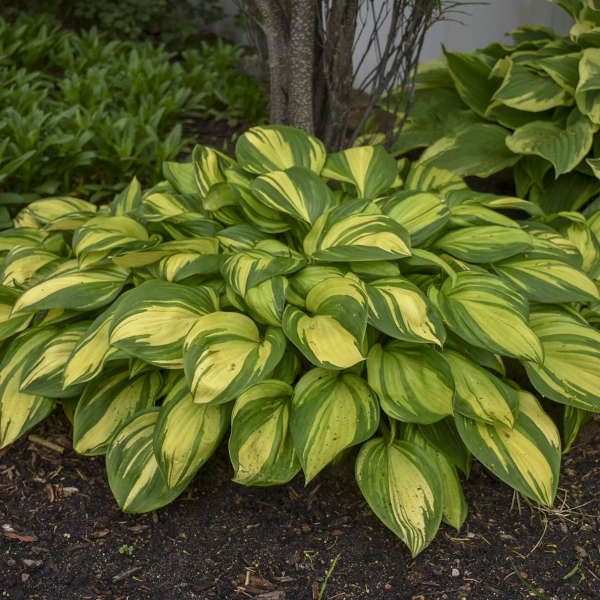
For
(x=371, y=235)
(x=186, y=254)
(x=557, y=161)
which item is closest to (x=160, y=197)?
(x=186, y=254)

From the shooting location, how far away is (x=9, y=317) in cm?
202

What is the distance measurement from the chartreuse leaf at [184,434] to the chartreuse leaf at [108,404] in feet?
0.64

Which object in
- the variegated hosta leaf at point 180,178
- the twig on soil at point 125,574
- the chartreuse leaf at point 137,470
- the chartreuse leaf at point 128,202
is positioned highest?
the variegated hosta leaf at point 180,178

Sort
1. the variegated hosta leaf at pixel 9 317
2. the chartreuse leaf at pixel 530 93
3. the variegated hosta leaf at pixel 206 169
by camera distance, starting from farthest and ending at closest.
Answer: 1. the chartreuse leaf at pixel 530 93
2. the variegated hosta leaf at pixel 206 169
3. the variegated hosta leaf at pixel 9 317

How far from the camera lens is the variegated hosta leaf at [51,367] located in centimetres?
185

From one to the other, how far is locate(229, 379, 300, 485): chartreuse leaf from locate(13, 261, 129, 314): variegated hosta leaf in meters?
0.63

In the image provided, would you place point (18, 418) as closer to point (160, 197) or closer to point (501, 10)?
point (160, 197)

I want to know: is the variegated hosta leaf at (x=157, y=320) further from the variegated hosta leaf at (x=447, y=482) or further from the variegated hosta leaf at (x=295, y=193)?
the variegated hosta leaf at (x=447, y=482)

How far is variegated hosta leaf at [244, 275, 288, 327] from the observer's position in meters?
1.74

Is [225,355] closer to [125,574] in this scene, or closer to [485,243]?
[125,574]

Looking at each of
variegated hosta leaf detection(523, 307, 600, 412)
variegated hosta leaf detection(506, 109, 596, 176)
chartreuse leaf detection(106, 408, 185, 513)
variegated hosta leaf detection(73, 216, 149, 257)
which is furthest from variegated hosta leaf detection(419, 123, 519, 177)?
chartreuse leaf detection(106, 408, 185, 513)

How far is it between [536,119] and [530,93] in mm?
155

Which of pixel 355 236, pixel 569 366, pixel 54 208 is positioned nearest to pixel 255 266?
pixel 355 236

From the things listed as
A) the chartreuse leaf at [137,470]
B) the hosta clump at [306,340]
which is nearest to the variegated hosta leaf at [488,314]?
the hosta clump at [306,340]
